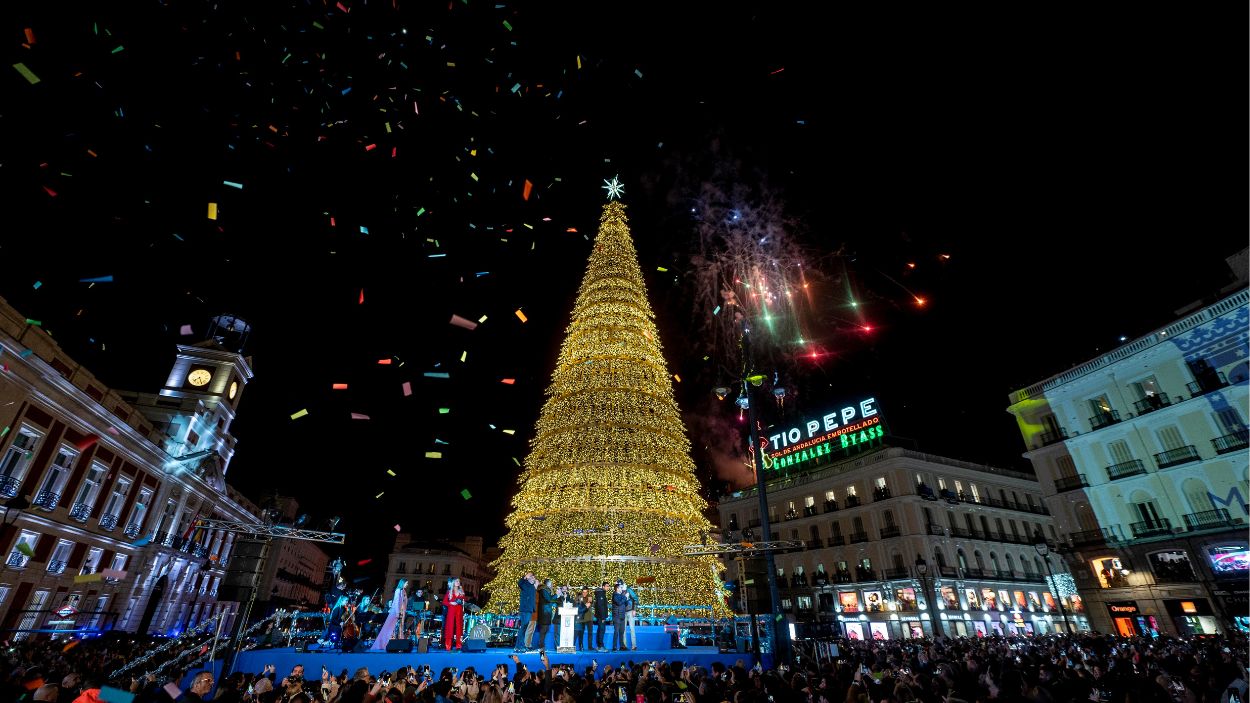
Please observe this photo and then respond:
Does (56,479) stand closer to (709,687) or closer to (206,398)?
(206,398)

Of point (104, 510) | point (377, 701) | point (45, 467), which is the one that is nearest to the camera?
point (377, 701)

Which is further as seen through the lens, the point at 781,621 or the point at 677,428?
the point at 677,428

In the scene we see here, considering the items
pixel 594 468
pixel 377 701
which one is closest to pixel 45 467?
pixel 594 468

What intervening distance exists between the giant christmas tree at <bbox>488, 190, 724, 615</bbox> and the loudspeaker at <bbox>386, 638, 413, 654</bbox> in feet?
16.1

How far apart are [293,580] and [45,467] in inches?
2623

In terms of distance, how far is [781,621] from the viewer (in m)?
11.0

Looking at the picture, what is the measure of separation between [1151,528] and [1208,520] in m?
2.16

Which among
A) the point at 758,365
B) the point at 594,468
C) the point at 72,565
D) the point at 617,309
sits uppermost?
the point at 617,309

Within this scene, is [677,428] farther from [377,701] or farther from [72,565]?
[72,565]

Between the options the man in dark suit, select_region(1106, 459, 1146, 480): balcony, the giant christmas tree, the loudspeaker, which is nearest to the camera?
the loudspeaker

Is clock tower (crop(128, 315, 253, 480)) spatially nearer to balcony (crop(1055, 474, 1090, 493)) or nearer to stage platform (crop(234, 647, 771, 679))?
stage platform (crop(234, 647, 771, 679))

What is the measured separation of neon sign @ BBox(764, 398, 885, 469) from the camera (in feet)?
143

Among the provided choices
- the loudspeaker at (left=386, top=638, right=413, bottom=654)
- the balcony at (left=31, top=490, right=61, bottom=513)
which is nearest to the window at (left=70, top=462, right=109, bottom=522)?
→ the balcony at (left=31, top=490, right=61, bottom=513)

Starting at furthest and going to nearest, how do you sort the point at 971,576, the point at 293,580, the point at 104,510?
the point at 293,580 < the point at 971,576 < the point at 104,510
